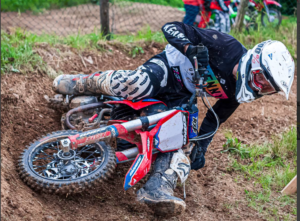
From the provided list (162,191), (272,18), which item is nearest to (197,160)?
(162,191)

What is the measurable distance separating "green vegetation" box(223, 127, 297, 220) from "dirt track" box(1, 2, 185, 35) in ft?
14.1

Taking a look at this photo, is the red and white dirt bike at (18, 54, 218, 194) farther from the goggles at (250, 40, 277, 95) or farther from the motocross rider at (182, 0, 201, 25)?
the motocross rider at (182, 0, 201, 25)

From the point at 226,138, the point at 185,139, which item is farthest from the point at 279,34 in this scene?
the point at 185,139

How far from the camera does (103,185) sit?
9.93 feet

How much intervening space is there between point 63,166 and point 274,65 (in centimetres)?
188

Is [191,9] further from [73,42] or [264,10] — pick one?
[73,42]

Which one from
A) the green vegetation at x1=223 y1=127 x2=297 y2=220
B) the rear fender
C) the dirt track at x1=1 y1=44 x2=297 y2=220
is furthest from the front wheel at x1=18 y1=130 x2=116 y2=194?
the green vegetation at x1=223 y1=127 x2=297 y2=220

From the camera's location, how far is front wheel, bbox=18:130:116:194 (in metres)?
2.56

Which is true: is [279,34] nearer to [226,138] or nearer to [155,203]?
[226,138]

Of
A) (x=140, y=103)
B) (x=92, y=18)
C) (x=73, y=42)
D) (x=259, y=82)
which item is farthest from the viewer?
(x=92, y=18)

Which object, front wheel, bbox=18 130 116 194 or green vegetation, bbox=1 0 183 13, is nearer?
front wheel, bbox=18 130 116 194

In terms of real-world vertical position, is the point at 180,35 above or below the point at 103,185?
above

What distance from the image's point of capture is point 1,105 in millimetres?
3393

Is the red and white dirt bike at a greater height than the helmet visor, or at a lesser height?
lesser
